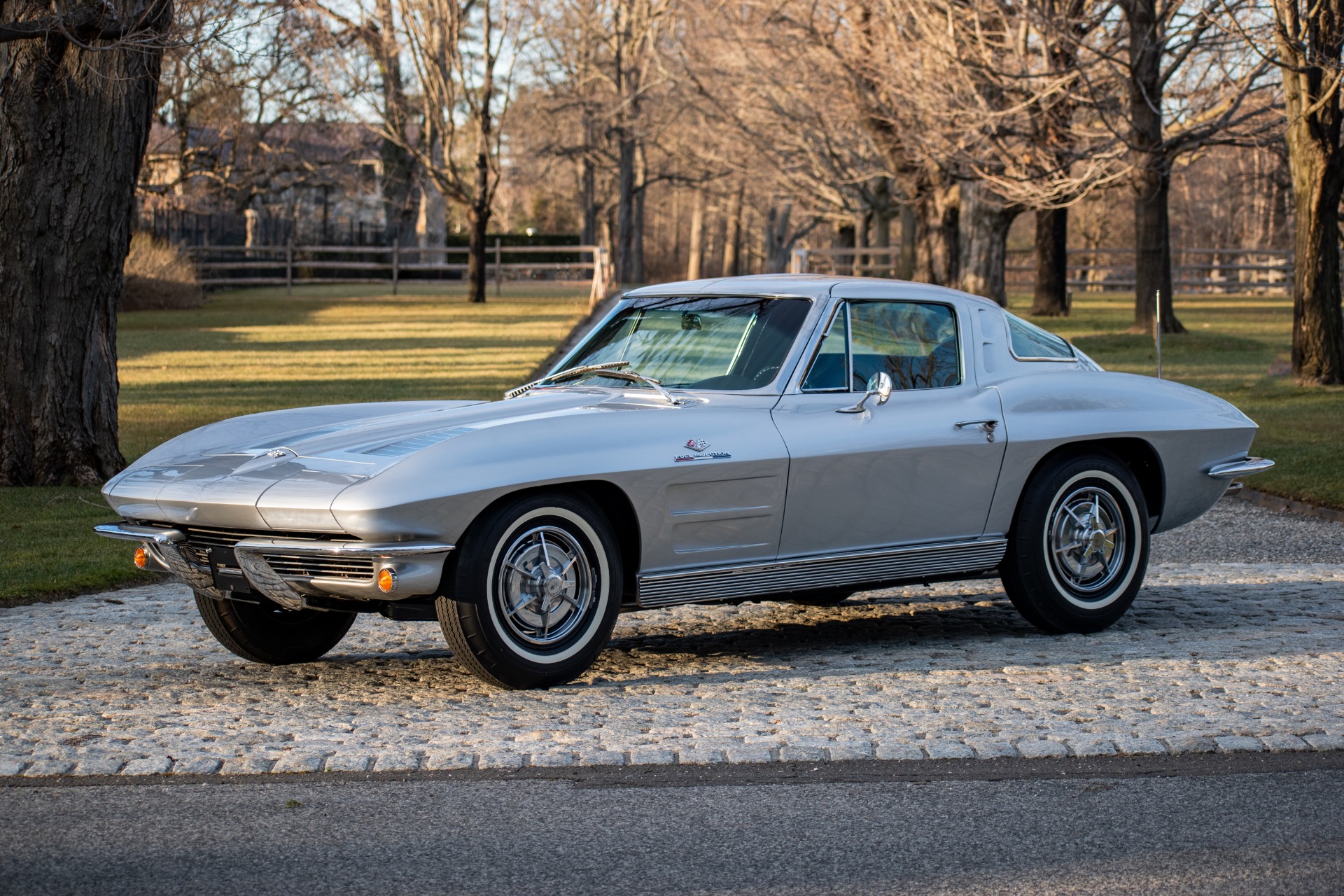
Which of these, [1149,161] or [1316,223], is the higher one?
[1149,161]

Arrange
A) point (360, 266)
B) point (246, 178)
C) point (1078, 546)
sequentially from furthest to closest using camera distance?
point (360, 266) → point (246, 178) → point (1078, 546)

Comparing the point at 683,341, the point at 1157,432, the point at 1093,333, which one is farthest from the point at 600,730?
the point at 1093,333

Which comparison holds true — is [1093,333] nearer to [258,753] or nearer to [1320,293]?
[1320,293]

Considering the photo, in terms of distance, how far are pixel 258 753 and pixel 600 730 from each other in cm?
105

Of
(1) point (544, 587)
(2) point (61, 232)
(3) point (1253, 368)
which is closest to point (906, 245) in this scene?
(3) point (1253, 368)

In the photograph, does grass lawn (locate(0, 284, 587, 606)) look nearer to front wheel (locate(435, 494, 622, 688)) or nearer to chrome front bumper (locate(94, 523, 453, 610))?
chrome front bumper (locate(94, 523, 453, 610))

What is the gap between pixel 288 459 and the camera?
17.8 ft

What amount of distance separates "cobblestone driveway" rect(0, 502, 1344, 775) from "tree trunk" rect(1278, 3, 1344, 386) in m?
10.8

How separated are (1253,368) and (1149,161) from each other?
3.36m

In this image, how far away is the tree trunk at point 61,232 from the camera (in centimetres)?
1042

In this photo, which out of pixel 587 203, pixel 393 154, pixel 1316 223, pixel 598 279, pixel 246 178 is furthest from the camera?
pixel 587 203

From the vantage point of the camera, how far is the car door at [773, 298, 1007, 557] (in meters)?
5.99

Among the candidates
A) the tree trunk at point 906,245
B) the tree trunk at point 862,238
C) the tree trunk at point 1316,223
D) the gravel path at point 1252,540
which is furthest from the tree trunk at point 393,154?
the gravel path at point 1252,540

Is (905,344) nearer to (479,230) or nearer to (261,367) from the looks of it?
(261,367)
